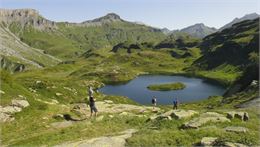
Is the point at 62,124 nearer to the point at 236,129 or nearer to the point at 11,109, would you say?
the point at 11,109

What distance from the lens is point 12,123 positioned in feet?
135

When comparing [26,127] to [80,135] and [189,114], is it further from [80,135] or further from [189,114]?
[189,114]

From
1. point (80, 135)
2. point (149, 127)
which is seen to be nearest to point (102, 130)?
point (80, 135)

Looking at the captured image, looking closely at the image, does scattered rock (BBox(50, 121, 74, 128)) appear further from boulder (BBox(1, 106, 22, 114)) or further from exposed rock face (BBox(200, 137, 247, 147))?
exposed rock face (BBox(200, 137, 247, 147))

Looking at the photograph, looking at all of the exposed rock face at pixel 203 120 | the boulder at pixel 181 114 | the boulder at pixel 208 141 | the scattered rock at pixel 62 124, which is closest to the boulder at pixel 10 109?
the scattered rock at pixel 62 124

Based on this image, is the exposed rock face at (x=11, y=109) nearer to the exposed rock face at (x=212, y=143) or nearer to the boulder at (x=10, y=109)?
the boulder at (x=10, y=109)

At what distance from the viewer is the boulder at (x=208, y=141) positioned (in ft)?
84.3

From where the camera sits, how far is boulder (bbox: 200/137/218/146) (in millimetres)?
25688

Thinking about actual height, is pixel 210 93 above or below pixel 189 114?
below

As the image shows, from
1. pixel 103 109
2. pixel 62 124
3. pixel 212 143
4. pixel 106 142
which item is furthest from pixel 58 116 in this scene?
pixel 212 143

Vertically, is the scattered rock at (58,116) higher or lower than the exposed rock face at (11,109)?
lower

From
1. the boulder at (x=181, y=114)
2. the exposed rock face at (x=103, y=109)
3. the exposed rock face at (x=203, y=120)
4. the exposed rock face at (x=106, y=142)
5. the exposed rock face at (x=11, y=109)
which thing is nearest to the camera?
the exposed rock face at (x=106, y=142)

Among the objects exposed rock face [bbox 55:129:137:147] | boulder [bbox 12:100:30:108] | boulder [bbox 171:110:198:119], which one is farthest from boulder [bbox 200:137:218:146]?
boulder [bbox 12:100:30:108]

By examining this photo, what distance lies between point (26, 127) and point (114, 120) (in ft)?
33.1
